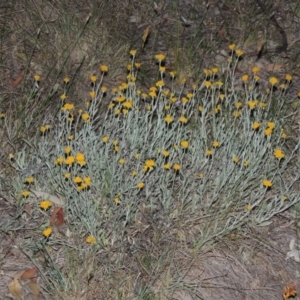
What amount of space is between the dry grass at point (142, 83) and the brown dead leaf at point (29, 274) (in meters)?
0.05

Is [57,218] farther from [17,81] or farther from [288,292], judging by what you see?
[17,81]

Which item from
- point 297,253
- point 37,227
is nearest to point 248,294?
point 297,253

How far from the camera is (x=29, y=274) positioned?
3.27 meters

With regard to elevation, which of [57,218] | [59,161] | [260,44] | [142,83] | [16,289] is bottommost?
[16,289]

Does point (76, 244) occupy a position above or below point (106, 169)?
below

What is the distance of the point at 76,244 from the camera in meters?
3.35

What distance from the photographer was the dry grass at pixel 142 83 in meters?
3.29

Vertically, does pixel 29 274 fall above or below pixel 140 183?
below

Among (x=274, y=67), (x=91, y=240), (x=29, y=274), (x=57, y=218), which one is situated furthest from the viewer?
(x=274, y=67)

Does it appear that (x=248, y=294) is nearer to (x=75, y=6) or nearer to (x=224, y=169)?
(x=224, y=169)

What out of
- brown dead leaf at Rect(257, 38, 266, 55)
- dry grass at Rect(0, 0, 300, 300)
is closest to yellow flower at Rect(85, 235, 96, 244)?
dry grass at Rect(0, 0, 300, 300)

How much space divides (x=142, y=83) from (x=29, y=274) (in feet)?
6.37

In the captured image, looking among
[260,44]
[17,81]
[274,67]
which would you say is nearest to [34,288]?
[17,81]

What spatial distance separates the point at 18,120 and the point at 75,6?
5.15 ft
